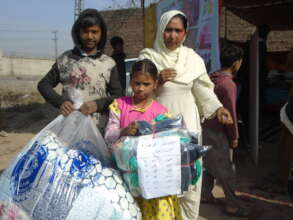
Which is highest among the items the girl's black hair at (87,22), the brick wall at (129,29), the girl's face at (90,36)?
the brick wall at (129,29)

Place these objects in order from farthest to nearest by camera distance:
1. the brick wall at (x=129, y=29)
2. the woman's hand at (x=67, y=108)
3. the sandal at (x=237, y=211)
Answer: the brick wall at (x=129, y=29)
the sandal at (x=237, y=211)
the woman's hand at (x=67, y=108)

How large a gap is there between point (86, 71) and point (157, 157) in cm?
77

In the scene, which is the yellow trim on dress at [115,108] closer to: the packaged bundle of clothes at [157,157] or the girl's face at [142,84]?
the girl's face at [142,84]

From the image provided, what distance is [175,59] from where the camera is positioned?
2039 mm

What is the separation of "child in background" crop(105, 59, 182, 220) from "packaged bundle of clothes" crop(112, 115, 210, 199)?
17 centimetres

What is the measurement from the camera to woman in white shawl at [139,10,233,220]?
6.48 feet


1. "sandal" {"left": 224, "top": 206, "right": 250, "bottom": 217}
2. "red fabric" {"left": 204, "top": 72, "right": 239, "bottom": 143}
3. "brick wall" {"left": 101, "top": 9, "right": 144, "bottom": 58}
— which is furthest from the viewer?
"brick wall" {"left": 101, "top": 9, "right": 144, "bottom": 58}

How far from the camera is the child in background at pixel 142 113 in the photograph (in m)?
1.68

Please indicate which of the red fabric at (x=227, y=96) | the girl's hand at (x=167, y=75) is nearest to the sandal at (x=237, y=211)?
the red fabric at (x=227, y=96)

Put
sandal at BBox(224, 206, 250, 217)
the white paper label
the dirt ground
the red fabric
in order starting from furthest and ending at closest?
the dirt ground, sandal at BBox(224, 206, 250, 217), the red fabric, the white paper label

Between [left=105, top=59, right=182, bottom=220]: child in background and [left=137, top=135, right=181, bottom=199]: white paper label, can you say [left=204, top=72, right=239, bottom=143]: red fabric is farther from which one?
[left=137, top=135, right=181, bottom=199]: white paper label

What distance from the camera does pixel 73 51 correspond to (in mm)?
1992

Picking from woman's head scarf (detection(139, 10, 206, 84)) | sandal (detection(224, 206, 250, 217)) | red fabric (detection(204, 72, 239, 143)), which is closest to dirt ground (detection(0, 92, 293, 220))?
sandal (detection(224, 206, 250, 217))

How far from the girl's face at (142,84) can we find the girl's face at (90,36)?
38 cm
